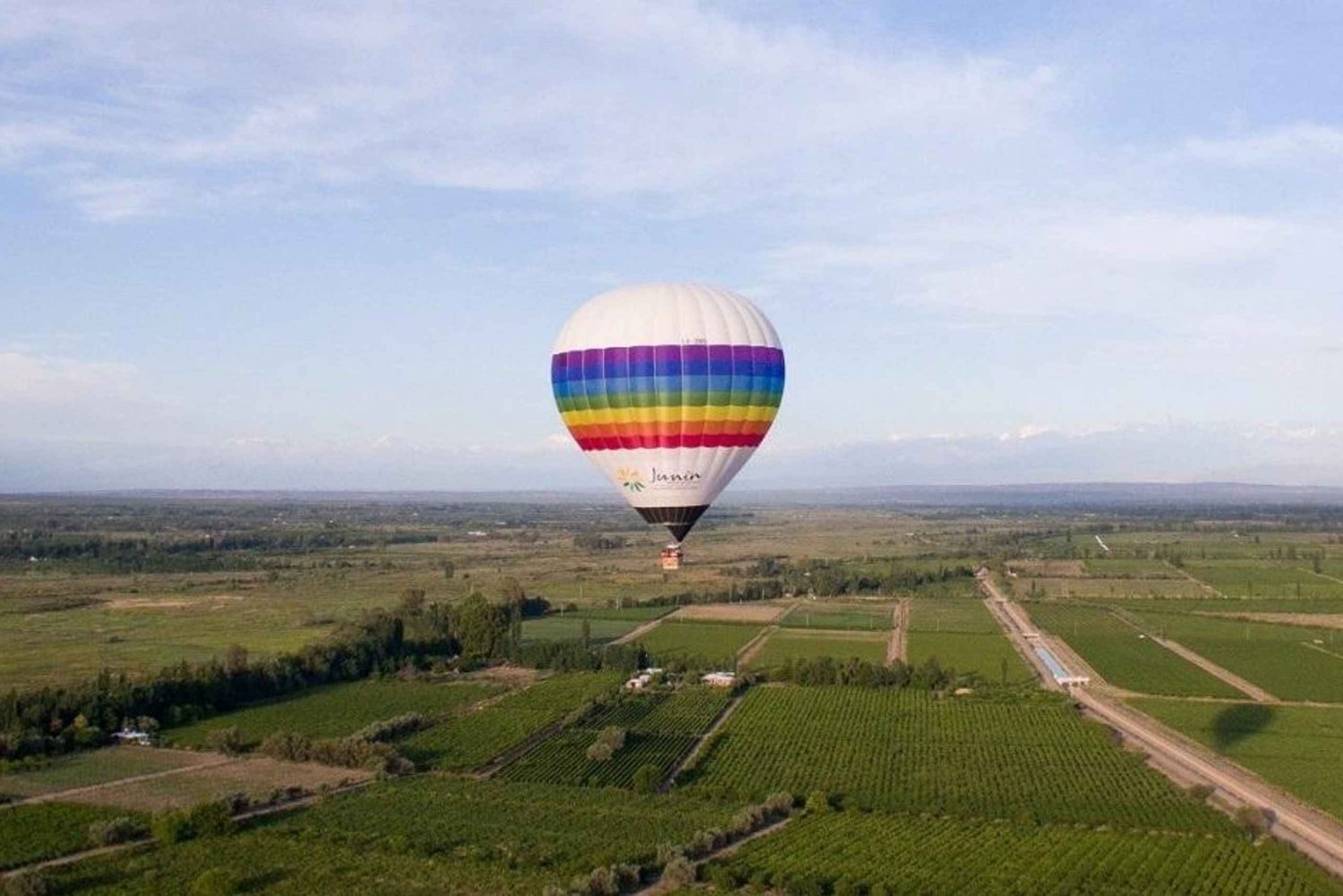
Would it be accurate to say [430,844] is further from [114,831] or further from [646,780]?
[114,831]

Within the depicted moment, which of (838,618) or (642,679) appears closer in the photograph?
(642,679)

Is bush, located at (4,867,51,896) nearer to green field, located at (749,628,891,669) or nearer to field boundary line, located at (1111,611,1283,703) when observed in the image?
green field, located at (749,628,891,669)

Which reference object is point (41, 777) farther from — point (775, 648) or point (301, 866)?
point (775, 648)

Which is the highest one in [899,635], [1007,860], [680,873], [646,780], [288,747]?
[288,747]

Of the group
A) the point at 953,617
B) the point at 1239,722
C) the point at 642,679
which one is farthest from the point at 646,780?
the point at 953,617

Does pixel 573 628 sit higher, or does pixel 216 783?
pixel 573 628

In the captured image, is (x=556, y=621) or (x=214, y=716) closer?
(x=214, y=716)

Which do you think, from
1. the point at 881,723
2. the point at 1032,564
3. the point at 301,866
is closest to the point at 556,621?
the point at 881,723
